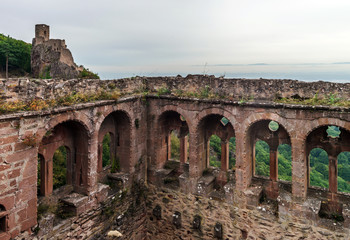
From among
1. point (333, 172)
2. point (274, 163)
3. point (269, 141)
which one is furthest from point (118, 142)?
point (333, 172)

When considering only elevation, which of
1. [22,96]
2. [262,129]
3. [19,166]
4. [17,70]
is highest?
[17,70]

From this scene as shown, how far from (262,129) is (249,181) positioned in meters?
1.93

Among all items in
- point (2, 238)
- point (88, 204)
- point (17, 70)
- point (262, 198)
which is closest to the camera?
point (2, 238)

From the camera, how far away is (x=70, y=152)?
32.1 ft

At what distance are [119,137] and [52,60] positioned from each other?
18.1 m

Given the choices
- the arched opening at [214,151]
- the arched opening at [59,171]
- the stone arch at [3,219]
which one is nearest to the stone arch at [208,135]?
the stone arch at [3,219]

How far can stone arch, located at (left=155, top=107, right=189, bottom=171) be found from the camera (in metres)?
12.1

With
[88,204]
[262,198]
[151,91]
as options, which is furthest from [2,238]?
[262,198]

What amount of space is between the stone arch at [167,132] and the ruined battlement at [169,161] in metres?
0.04

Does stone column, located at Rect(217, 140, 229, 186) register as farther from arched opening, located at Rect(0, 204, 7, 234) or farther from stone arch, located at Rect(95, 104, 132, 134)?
arched opening, located at Rect(0, 204, 7, 234)

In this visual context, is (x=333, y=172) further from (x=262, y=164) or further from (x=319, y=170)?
(x=319, y=170)

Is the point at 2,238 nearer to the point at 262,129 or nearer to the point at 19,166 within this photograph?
the point at 19,166

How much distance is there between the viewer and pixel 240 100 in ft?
32.4

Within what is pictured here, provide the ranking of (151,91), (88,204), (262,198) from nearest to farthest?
1. (88,204)
2. (262,198)
3. (151,91)
